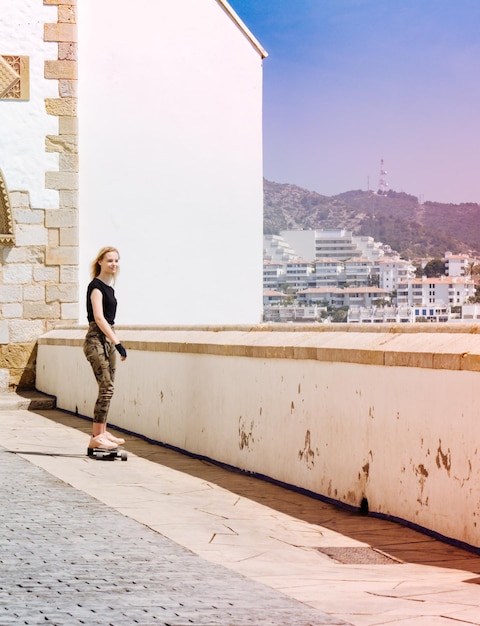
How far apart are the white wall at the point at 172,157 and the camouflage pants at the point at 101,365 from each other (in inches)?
265

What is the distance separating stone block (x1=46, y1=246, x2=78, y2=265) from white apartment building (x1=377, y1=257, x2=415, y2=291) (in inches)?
160

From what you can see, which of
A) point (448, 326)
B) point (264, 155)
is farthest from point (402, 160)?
point (448, 326)

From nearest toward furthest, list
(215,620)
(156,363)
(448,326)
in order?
(215,620) < (448,326) < (156,363)

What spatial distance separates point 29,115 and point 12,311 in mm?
2516

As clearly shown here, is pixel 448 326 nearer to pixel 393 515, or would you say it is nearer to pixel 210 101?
pixel 393 515

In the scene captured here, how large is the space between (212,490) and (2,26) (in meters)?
9.89

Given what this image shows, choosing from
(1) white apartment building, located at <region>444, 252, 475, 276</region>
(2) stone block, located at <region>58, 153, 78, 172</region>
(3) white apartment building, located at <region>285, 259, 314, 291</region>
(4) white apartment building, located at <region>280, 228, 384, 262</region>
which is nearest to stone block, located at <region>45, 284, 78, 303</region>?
(2) stone block, located at <region>58, 153, 78, 172</region>

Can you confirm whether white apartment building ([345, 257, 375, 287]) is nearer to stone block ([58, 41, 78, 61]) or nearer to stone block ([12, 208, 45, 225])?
stone block ([12, 208, 45, 225])

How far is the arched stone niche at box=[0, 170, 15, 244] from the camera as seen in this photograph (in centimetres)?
1518

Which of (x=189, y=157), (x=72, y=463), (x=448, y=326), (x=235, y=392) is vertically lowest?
(x=72, y=463)

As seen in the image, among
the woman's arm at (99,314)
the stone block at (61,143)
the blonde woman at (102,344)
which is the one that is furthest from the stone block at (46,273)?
the woman's arm at (99,314)

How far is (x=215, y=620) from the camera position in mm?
3715

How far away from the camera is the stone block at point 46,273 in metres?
15.4

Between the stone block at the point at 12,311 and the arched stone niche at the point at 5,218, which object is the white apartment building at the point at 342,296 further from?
the arched stone niche at the point at 5,218
